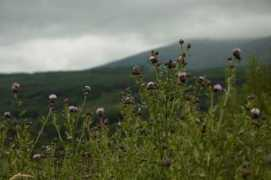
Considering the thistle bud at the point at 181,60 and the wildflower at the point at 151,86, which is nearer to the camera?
the wildflower at the point at 151,86

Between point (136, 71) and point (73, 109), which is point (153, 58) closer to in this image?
point (136, 71)

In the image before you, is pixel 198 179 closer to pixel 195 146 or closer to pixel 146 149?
pixel 195 146

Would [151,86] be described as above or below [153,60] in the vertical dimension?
below

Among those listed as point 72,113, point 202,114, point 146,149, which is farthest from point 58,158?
point 202,114

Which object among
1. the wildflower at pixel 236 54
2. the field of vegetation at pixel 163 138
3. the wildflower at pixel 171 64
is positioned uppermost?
the wildflower at pixel 236 54

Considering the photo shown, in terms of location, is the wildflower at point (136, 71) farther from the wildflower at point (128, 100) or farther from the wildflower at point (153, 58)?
the wildflower at point (128, 100)

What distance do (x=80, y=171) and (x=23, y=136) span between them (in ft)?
3.30

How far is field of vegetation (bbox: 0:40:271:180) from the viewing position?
5820 mm

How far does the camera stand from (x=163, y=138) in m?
7.34

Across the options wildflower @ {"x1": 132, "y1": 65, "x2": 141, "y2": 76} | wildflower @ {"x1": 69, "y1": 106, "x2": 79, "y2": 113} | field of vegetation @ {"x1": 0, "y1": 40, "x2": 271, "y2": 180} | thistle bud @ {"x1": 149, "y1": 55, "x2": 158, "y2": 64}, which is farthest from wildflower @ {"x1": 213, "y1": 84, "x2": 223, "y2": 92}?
wildflower @ {"x1": 69, "y1": 106, "x2": 79, "y2": 113}

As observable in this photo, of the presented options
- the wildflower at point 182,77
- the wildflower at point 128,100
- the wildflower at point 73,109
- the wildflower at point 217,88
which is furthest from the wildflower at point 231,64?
the wildflower at point 73,109

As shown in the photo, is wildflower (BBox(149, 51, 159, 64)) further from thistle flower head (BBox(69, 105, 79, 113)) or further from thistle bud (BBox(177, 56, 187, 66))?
thistle flower head (BBox(69, 105, 79, 113))

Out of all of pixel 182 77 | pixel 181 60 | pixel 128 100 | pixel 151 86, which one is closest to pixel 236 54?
pixel 182 77

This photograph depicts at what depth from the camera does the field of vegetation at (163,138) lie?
229 inches
